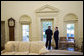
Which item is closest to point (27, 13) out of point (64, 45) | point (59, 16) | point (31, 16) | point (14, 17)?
point (31, 16)

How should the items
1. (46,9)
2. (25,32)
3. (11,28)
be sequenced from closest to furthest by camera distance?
(46,9)
(11,28)
(25,32)

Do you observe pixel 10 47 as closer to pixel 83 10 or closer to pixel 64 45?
pixel 64 45

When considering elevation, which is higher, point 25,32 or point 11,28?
point 11,28

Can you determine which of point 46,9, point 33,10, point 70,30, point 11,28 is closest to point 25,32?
point 11,28

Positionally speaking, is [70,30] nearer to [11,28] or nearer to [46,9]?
[46,9]

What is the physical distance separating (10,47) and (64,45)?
3.81m

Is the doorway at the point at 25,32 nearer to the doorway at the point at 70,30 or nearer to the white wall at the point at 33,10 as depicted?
the white wall at the point at 33,10

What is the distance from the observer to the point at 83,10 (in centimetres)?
691

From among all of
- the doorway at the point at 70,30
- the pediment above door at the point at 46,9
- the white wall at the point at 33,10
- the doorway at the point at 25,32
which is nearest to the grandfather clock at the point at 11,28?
the white wall at the point at 33,10

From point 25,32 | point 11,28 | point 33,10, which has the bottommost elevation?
point 25,32

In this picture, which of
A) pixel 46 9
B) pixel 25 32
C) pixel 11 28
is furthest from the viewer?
pixel 25 32

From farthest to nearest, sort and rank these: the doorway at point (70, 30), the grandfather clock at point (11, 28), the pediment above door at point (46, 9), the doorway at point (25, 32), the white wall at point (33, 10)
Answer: the doorway at point (25, 32)
the doorway at point (70, 30)
the grandfather clock at point (11, 28)
the pediment above door at point (46, 9)
the white wall at point (33, 10)

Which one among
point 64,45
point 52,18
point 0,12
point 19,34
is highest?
point 0,12

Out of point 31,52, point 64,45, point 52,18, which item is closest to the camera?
point 31,52
